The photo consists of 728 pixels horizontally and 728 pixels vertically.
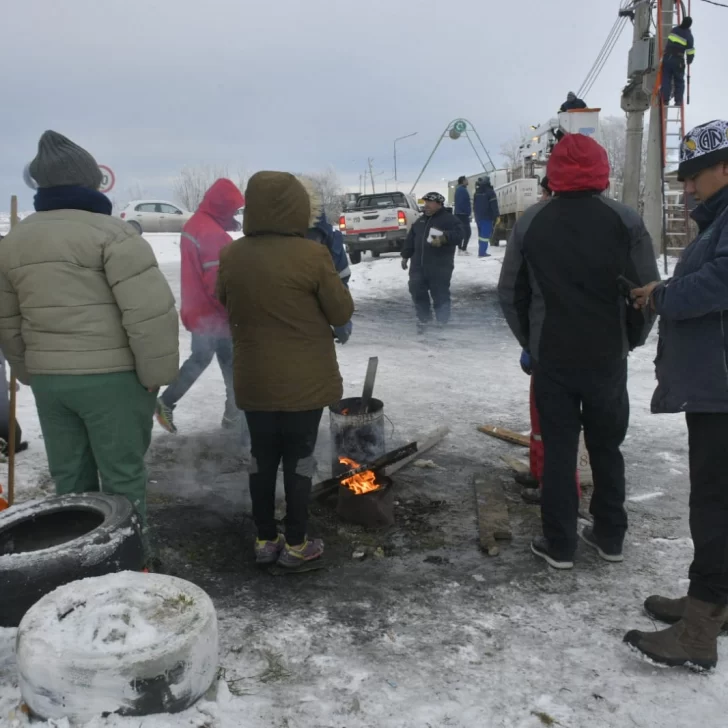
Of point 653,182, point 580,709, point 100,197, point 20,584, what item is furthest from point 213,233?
point 653,182

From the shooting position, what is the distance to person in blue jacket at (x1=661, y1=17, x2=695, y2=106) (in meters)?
12.5

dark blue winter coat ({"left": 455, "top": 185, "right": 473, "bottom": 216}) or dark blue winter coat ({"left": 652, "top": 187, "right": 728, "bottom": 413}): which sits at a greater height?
dark blue winter coat ({"left": 455, "top": 185, "right": 473, "bottom": 216})

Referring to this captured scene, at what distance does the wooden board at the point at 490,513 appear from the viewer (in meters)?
3.93

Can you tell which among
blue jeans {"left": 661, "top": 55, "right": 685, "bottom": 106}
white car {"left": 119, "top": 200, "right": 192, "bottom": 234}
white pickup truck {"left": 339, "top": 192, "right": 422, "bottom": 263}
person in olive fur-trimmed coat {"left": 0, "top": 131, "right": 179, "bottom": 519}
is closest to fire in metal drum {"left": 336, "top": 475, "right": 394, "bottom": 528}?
person in olive fur-trimmed coat {"left": 0, "top": 131, "right": 179, "bottom": 519}

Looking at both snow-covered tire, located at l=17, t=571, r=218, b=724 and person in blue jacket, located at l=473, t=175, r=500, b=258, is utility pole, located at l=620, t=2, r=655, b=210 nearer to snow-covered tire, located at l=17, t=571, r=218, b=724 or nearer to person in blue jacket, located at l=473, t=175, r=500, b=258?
person in blue jacket, located at l=473, t=175, r=500, b=258

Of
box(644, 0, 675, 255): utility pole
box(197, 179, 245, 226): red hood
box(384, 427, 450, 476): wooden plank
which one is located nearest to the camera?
box(384, 427, 450, 476): wooden plank

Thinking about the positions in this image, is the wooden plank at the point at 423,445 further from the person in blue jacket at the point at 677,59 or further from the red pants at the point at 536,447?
the person in blue jacket at the point at 677,59

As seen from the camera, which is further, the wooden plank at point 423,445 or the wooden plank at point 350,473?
the wooden plank at point 423,445

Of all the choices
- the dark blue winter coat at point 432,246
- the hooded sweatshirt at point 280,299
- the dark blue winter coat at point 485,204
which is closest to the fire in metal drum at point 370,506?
the hooded sweatshirt at point 280,299

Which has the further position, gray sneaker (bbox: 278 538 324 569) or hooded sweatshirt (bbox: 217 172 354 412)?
gray sneaker (bbox: 278 538 324 569)

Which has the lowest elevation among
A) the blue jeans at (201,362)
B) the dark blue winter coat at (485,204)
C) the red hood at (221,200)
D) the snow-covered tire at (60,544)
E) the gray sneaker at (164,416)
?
the gray sneaker at (164,416)

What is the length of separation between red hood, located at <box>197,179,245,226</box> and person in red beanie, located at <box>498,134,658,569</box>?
2.60 meters

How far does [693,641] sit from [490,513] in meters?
1.63

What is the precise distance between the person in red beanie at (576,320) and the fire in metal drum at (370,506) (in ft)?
3.26
